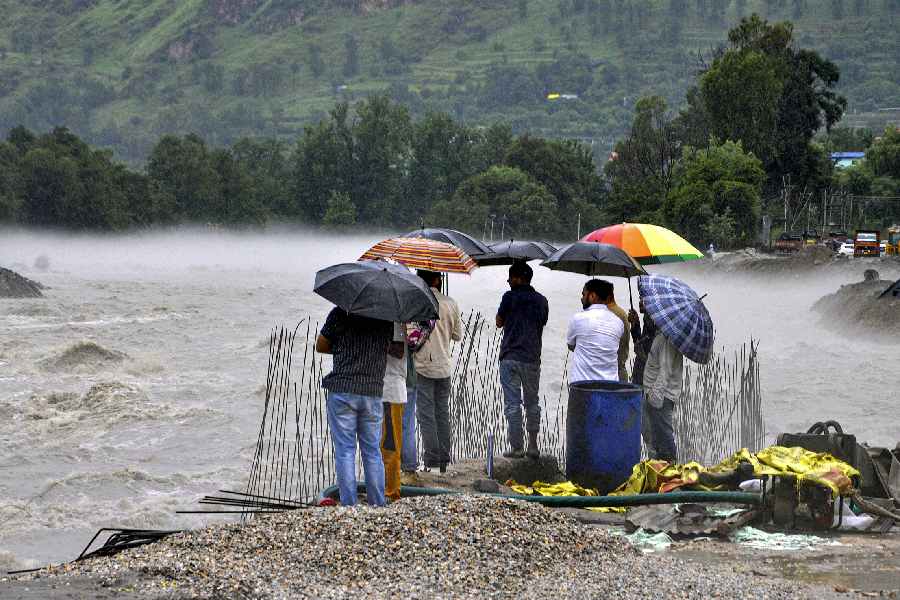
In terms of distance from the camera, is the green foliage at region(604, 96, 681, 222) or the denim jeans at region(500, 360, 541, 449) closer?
the denim jeans at region(500, 360, 541, 449)

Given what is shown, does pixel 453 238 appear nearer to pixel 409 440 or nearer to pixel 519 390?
pixel 519 390

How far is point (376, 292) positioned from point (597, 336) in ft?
7.47

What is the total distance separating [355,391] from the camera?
798cm

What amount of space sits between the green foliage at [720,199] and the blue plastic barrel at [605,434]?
54.5 m

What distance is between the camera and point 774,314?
131ft

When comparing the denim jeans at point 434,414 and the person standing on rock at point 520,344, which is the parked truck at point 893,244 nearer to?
the person standing on rock at point 520,344

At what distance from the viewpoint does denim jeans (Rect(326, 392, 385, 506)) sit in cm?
804

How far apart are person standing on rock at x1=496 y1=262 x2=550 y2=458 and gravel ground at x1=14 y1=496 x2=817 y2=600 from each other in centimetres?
274

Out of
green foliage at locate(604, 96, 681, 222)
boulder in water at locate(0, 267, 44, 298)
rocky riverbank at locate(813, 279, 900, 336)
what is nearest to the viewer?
rocky riverbank at locate(813, 279, 900, 336)

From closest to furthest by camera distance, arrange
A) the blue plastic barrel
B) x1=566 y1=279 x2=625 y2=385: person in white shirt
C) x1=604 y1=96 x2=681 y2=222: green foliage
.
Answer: the blue plastic barrel
x1=566 y1=279 x2=625 y2=385: person in white shirt
x1=604 y1=96 x2=681 y2=222: green foliage

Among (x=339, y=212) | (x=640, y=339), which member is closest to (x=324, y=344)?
(x=640, y=339)

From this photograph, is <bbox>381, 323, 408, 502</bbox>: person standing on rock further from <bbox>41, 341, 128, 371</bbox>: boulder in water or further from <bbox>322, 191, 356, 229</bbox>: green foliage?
<bbox>322, 191, 356, 229</bbox>: green foliage

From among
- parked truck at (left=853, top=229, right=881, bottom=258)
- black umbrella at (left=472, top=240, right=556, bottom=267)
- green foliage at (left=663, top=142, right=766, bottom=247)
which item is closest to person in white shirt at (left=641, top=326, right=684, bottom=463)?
black umbrella at (left=472, top=240, right=556, bottom=267)

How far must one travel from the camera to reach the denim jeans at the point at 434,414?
949 cm
